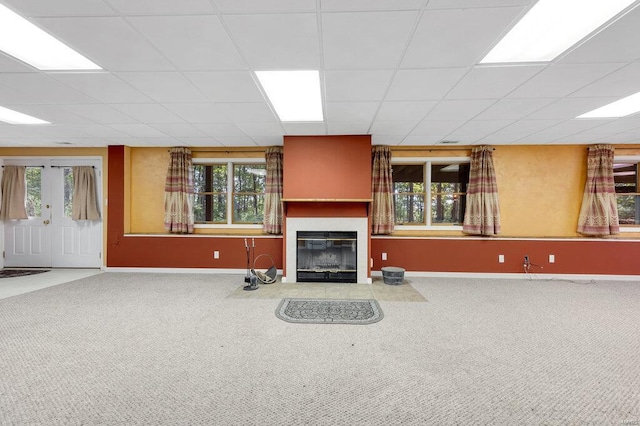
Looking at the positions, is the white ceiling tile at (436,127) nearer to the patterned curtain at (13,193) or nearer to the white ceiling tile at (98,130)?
the white ceiling tile at (98,130)

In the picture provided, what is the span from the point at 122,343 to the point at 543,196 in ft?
22.0

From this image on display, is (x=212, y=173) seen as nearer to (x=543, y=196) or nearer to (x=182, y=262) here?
(x=182, y=262)

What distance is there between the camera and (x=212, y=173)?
5625mm

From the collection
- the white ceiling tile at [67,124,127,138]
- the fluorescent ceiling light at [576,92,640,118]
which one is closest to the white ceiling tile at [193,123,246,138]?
the white ceiling tile at [67,124,127,138]

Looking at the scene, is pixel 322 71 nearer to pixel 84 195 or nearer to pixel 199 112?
pixel 199 112

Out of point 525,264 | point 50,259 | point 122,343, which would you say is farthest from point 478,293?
point 50,259

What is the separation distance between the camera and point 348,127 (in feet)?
13.5

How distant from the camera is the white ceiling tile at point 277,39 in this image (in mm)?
1819

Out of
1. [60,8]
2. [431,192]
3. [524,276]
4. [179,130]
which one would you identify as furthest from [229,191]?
[524,276]

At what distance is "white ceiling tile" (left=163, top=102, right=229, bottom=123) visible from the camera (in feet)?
10.8

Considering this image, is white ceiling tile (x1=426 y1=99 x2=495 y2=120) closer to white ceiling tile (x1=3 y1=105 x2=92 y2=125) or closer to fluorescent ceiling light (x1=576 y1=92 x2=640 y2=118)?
fluorescent ceiling light (x1=576 y1=92 x2=640 y2=118)

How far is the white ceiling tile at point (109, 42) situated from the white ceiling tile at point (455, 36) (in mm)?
2035

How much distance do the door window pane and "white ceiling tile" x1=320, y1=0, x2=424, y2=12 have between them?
22.3ft

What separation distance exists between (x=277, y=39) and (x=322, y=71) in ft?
1.85
